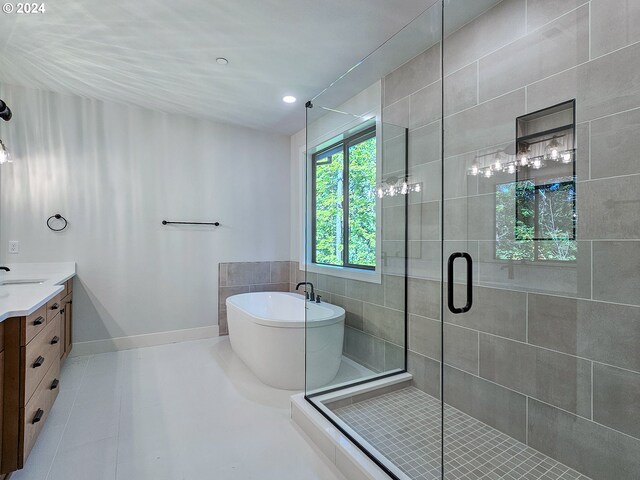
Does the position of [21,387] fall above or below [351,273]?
below

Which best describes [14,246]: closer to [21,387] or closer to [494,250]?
[21,387]

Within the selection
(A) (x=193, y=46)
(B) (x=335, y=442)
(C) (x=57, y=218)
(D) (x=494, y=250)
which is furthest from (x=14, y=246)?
(D) (x=494, y=250)

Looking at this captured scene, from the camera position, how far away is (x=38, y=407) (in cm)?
173

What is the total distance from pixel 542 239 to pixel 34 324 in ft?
8.65

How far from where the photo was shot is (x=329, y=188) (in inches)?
119

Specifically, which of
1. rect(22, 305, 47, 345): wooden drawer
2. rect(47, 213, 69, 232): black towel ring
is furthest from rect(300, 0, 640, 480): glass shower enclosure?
rect(47, 213, 69, 232): black towel ring

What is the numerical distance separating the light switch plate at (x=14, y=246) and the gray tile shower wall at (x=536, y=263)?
340 cm

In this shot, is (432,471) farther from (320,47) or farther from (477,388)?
(320,47)

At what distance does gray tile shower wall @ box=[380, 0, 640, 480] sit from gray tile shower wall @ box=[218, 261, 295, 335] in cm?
214

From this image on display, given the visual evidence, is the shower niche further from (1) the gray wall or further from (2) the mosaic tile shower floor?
(1) the gray wall

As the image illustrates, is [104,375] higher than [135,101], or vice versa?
[135,101]

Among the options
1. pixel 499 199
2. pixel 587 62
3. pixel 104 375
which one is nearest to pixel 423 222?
pixel 499 199

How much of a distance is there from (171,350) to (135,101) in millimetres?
2517

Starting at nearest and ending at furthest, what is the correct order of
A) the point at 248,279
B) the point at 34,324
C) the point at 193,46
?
the point at 34,324 < the point at 193,46 < the point at 248,279
